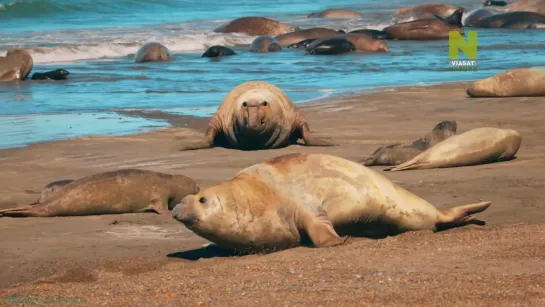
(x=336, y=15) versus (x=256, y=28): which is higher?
(x=256, y=28)

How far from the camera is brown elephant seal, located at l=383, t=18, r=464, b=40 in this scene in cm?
2927

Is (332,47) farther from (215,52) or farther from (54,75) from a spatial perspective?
(54,75)

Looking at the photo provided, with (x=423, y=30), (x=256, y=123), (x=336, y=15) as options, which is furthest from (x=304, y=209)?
(x=336, y=15)

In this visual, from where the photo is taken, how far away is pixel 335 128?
12.4 m

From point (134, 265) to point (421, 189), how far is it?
264 centimetres

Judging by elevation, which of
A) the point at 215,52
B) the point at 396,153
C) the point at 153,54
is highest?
the point at 396,153

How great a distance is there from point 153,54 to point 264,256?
18263mm

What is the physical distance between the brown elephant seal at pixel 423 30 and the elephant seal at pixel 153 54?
794 cm

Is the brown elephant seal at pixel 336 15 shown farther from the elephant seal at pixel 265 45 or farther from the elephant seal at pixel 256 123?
the elephant seal at pixel 256 123

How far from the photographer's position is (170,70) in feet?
70.6

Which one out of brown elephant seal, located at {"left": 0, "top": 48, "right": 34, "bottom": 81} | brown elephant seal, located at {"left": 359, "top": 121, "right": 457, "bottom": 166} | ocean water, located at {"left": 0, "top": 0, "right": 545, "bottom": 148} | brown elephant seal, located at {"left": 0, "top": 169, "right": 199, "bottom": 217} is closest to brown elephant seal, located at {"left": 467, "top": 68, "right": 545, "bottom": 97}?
ocean water, located at {"left": 0, "top": 0, "right": 545, "bottom": 148}

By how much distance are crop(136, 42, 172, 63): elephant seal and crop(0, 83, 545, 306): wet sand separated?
42.6 ft

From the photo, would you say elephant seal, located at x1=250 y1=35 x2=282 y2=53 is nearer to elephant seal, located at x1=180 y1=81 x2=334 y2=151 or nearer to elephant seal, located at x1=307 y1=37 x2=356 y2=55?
elephant seal, located at x1=307 y1=37 x2=356 y2=55

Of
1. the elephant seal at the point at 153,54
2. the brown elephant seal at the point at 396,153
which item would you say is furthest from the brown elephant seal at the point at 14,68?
the brown elephant seal at the point at 396,153
